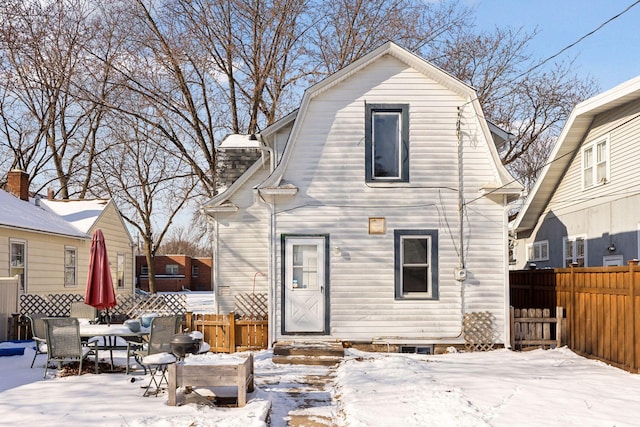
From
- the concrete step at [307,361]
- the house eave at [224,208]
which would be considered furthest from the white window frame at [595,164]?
the house eave at [224,208]

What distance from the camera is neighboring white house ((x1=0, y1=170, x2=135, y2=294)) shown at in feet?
57.5

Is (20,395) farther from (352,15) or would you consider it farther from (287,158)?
(352,15)

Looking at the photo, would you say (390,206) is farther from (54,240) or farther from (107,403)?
(54,240)

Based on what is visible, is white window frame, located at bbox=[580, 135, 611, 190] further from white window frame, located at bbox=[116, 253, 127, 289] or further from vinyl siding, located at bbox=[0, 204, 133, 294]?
white window frame, located at bbox=[116, 253, 127, 289]

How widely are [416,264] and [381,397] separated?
17.1 ft

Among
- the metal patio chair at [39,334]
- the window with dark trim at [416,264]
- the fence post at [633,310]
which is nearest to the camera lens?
the fence post at [633,310]

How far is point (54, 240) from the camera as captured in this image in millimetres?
19859

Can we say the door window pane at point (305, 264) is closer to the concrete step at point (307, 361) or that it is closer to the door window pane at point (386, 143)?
the concrete step at point (307, 361)

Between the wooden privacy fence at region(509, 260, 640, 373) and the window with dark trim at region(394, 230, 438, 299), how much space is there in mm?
2886

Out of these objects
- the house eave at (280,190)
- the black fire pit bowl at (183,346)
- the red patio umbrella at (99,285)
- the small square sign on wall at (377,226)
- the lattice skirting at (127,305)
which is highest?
the house eave at (280,190)

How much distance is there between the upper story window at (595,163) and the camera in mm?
14964

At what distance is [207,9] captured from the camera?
80.5ft

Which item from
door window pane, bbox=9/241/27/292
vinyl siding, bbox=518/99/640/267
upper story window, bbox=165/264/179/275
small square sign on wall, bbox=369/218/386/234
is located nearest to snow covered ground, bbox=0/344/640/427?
small square sign on wall, bbox=369/218/386/234

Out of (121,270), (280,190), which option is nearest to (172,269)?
(121,270)
